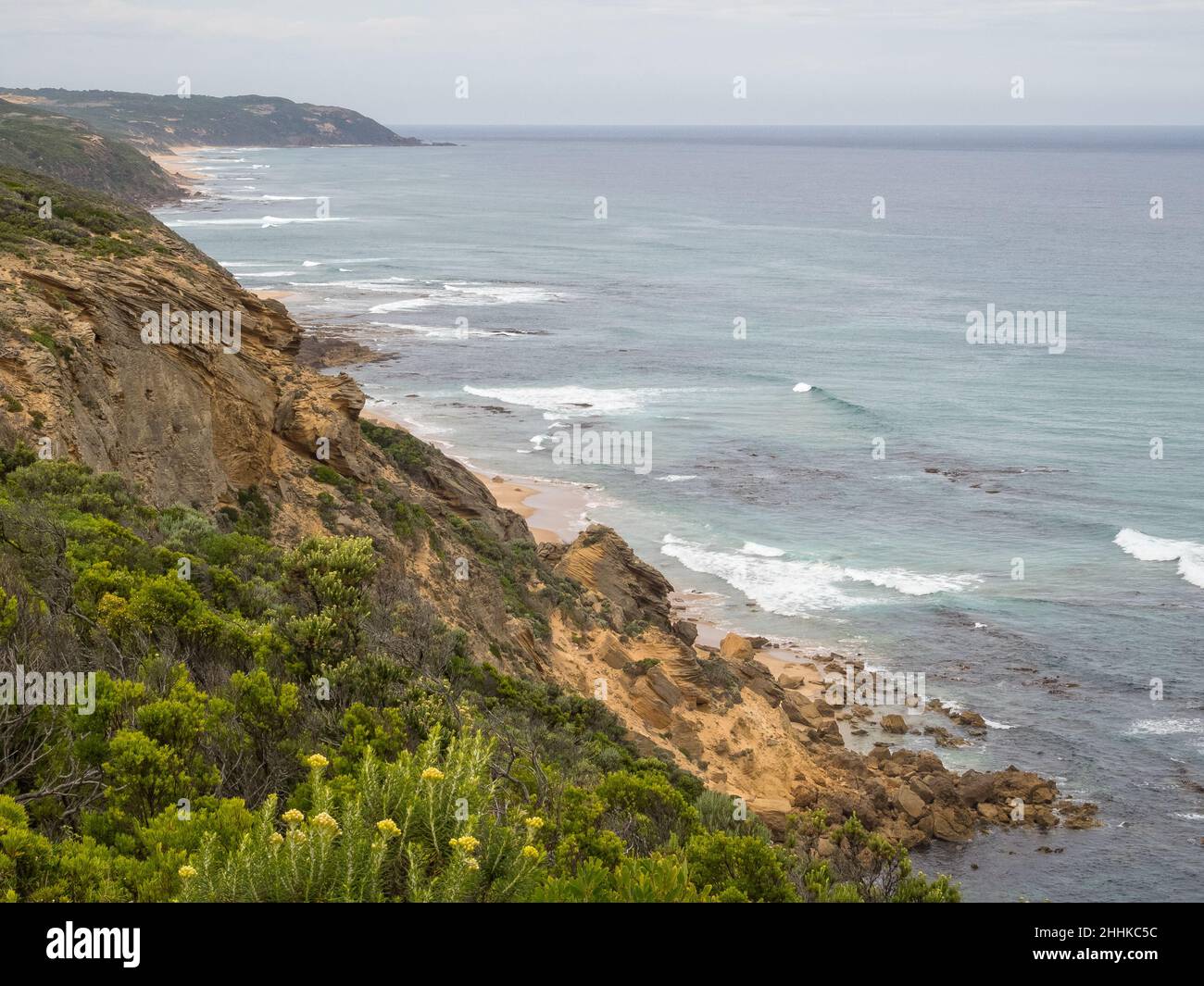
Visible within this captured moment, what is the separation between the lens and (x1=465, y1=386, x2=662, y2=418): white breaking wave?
54.4 metres

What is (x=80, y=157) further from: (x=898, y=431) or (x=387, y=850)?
(x=387, y=850)

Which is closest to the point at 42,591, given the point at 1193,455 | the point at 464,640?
the point at 464,640

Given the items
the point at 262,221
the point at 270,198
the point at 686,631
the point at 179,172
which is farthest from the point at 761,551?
the point at 179,172

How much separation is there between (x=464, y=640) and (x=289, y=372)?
9790mm

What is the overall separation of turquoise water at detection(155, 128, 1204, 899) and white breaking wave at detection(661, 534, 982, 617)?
150 mm

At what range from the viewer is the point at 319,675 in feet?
35.9

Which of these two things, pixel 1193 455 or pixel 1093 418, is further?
pixel 1093 418

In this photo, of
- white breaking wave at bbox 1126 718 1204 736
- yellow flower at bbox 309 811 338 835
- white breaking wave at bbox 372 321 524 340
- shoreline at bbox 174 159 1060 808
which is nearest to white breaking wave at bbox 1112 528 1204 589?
white breaking wave at bbox 1126 718 1204 736

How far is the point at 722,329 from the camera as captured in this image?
71188 mm

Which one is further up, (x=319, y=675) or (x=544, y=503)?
(x=319, y=675)

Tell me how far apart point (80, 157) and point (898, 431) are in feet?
302

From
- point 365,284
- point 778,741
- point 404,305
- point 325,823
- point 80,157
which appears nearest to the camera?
point 325,823

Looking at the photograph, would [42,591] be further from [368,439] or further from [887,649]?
[887,649]

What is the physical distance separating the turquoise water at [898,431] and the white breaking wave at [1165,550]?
0.17 metres
